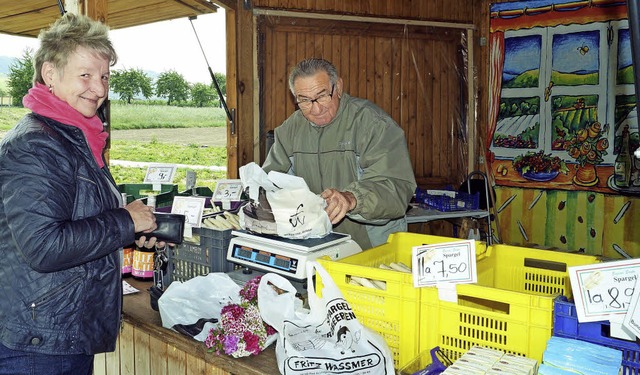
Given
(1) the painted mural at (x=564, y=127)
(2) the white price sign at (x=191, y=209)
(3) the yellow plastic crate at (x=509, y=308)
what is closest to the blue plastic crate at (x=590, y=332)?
(3) the yellow plastic crate at (x=509, y=308)

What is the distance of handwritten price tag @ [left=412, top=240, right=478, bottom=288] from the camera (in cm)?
148

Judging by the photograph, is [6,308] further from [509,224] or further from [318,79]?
[509,224]

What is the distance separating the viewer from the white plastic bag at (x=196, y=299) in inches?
76.2

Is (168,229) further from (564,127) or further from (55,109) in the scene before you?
(564,127)

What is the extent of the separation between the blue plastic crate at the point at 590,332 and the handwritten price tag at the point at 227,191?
1.87 metres

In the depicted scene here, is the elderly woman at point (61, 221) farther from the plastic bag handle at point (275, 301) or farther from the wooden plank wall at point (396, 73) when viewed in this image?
the wooden plank wall at point (396, 73)

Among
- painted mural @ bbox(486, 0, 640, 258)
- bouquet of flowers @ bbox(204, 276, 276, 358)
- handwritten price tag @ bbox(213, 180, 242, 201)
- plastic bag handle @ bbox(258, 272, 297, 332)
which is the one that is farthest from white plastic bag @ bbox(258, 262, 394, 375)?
painted mural @ bbox(486, 0, 640, 258)

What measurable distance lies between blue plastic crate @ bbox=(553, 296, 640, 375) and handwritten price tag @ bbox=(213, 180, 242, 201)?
187cm

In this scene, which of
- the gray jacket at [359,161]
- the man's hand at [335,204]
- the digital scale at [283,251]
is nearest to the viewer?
the digital scale at [283,251]

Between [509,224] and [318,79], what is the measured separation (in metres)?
3.91

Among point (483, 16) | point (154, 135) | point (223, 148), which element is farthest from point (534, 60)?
point (154, 135)

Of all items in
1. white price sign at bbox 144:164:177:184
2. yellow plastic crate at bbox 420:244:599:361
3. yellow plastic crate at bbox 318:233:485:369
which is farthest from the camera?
white price sign at bbox 144:164:177:184

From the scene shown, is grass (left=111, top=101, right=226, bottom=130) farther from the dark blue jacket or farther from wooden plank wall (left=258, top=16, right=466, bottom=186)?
the dark blue jacket

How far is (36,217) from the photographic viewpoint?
1450mm
